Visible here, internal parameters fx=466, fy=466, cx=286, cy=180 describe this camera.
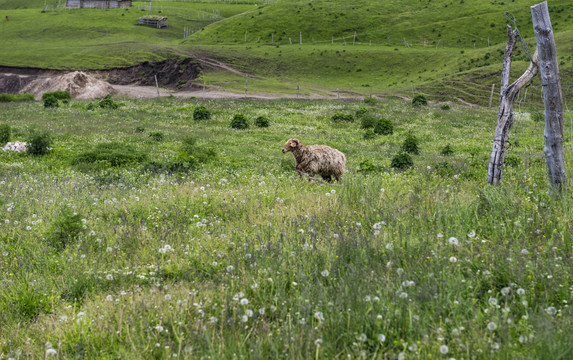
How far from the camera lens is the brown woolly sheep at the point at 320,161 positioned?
610 inches

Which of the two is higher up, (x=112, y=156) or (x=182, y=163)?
(x=182, y=163)

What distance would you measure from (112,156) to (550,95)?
719 inches

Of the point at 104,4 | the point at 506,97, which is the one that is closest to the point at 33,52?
the point at 104,4

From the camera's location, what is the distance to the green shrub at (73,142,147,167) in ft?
69.9

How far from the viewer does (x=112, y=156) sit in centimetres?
2144

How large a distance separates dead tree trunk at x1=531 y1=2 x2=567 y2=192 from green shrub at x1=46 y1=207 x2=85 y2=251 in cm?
827

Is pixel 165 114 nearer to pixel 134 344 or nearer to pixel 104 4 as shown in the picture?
pixel 134 344

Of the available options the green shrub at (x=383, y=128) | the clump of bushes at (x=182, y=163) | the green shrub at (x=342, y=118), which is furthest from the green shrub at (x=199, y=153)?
the green shrub at (x=342, y=118)

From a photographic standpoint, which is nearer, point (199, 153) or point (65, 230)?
point (65, 230)

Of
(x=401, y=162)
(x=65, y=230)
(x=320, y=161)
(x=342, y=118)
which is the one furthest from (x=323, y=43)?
(x=65, y=230)

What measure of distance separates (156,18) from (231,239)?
13373 cm

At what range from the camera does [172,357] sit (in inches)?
167

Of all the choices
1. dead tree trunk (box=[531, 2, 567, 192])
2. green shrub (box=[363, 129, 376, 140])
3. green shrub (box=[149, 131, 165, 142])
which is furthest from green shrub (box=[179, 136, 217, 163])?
dead tree trunk (box=[531, 2, 567, 192])

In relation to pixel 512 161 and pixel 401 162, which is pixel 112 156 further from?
pixel 512 161
